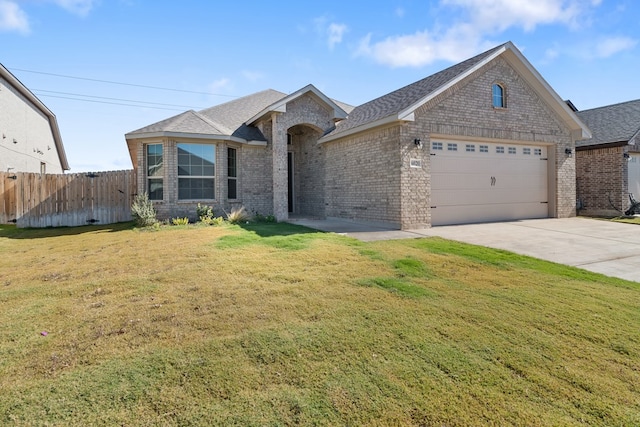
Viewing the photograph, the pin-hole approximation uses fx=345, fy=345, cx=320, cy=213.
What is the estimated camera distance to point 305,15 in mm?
10523

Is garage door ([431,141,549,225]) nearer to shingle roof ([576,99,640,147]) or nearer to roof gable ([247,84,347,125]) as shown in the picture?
roof gable ([247,84,347,125])

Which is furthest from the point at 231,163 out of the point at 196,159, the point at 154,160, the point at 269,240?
the point at 269,240

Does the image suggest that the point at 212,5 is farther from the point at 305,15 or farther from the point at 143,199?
the point at 143,199

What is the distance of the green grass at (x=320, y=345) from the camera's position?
2324 mm

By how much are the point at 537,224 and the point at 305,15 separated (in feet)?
33.0

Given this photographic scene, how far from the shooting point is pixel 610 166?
1584 centimetres

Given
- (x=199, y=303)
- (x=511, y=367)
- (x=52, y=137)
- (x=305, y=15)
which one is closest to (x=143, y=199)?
(x=305, y=15)

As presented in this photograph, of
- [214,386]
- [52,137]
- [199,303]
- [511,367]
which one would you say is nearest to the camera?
[214,386]

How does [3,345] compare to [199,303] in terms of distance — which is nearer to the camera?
[3,345]

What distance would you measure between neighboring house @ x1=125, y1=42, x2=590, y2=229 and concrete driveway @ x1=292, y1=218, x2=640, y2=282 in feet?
3.61

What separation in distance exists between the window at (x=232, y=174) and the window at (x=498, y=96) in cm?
996

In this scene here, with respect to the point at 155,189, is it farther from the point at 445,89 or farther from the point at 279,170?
the point at 445,89

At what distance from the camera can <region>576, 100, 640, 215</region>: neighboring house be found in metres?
15.5

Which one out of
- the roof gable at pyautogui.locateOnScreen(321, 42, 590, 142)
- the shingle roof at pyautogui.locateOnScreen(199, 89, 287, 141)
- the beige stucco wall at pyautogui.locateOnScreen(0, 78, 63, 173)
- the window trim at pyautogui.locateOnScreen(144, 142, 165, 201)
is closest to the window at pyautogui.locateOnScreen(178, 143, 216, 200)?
the window trim at pyautogui.locateOnScreen(144, 142, 165, 201)
